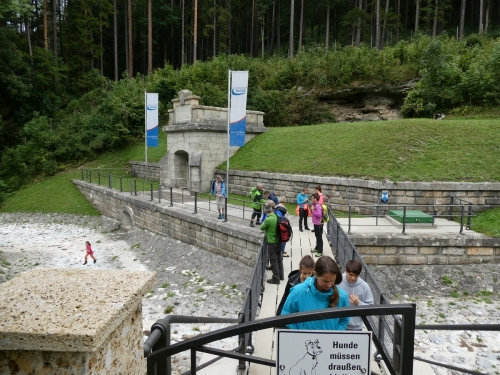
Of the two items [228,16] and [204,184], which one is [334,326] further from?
[228,16]

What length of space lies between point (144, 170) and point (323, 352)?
2306cm

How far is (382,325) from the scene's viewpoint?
4.82 m

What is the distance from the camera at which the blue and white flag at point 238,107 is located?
14.0 m

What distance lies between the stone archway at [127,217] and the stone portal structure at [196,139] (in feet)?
10.2

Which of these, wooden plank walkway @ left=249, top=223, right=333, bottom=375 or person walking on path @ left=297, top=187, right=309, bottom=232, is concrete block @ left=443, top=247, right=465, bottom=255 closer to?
wooden plank walkway @ left=249, top=223, right=333, bottom=375

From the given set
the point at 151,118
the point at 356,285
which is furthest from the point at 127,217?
the point at 356,285

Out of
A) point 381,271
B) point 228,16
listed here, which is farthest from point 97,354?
point 228,16

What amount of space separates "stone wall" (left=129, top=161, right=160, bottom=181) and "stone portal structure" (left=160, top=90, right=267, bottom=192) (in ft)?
11.2

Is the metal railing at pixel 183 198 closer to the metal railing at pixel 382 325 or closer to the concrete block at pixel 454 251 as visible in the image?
the metal railing at pixel 382 325

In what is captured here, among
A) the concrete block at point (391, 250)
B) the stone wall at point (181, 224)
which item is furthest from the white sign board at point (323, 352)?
the concrete block at point (391, 250)

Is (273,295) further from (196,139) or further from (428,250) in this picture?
(196,139)

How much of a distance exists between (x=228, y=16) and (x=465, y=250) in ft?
119

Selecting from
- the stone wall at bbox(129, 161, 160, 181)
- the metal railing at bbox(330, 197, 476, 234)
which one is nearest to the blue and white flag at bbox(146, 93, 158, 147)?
the stone wall at bbox(129, 161, 160, 181)

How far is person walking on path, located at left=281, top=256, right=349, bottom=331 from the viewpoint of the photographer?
277 cm
